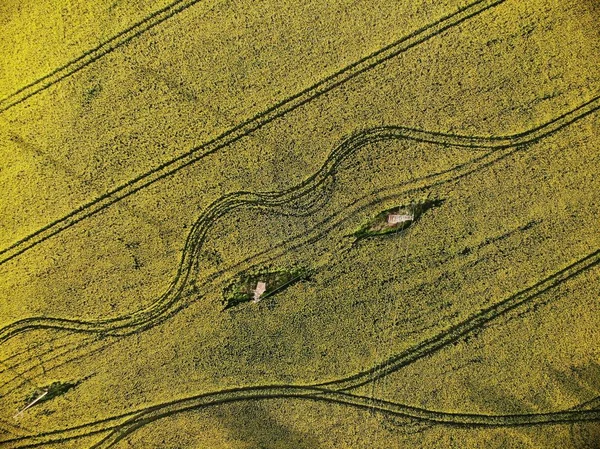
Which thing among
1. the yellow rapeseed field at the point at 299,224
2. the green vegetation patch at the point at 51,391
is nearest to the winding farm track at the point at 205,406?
the yellow rapeseed field at the point at 299,224

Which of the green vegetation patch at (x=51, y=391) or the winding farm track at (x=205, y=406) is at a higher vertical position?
the green vegetation patch at (x=51, y=391)

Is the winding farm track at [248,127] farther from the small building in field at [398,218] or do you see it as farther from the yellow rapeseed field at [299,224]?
the small building in field at [398,218]

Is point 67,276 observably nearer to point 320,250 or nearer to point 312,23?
point 320,250

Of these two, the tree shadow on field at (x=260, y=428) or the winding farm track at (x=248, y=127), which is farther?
the tree shadow on field at (x=260, y=428)

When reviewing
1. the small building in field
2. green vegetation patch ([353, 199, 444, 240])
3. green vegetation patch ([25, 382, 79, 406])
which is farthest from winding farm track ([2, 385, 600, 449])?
the small building in field

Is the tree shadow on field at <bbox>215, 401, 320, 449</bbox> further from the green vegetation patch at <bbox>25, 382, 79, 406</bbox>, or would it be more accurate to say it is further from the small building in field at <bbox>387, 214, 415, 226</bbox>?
the small building in field at <bbox>387, 214, 415, 226</bbox>

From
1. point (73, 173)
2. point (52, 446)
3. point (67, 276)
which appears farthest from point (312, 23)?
point (52, 446)
